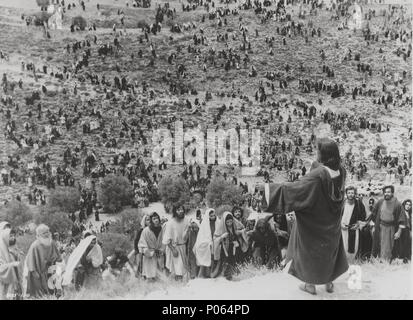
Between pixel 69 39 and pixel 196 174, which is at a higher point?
pixel 69 39

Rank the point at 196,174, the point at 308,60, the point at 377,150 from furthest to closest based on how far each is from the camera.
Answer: the point at 308,60
the point at 377,150
the point at 196,174

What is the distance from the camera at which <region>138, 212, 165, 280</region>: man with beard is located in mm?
9156

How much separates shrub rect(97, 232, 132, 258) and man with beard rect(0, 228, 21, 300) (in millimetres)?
1428

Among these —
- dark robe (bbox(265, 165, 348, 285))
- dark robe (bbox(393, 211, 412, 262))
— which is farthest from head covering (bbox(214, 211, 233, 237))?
dark robe (bbox(393, 211, 412, 262))

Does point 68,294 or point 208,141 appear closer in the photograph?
point 68,294

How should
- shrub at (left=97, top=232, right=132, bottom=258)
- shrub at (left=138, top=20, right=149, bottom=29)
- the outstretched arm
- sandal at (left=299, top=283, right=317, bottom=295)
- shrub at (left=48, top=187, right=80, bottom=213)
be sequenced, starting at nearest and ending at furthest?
the outstretched arm < sandal at (left=299, top=283, right=317, bottom=295) < shrub at (left=97, top=232, right=132, bottom=258) < shrub at (left=48, top=187, right=80, bottom=213) < shrub at (left=138, top=20, right=149, bottom=29)

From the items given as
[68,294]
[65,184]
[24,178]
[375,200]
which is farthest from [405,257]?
[24,178]

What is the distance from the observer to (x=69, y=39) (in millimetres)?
16375

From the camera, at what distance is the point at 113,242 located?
979 centimetres

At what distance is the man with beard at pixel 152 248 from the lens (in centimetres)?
916

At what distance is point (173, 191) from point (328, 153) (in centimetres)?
442

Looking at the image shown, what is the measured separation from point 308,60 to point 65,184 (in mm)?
8659

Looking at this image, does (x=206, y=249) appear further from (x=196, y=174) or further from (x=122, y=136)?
(x=122, y=136)

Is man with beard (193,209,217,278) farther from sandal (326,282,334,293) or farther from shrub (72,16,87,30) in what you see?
shrub (72,16,87,30)
